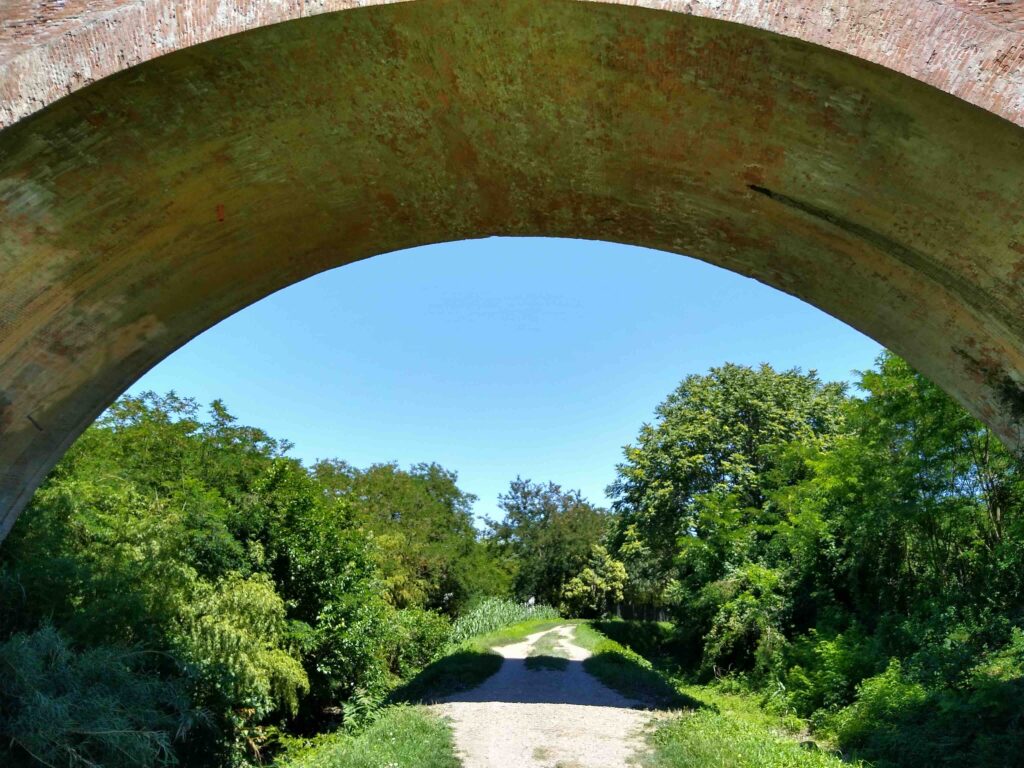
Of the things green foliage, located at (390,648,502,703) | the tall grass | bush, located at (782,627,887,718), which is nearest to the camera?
bush, located at (782,627,887,718)

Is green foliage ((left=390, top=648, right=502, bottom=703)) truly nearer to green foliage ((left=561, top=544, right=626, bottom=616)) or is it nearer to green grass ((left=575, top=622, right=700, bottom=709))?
green grass ((left=575, top=622, right=700, bottom=709))

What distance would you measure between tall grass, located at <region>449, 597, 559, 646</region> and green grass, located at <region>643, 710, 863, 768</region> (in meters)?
16.3

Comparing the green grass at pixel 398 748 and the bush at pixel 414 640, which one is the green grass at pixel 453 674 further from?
the green grass at pixel 398 748

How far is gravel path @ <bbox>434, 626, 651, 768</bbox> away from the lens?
8.76 metres

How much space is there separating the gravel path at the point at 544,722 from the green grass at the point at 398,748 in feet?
1.05

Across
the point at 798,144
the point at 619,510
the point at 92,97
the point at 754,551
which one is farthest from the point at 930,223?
the point at 619,510

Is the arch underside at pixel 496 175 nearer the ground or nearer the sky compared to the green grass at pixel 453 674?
nearer the sky

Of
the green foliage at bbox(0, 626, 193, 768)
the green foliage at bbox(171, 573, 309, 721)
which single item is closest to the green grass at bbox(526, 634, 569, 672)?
the green foliage at bbox(171, 573, 309, 721)

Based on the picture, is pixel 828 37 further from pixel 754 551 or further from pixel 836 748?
pixel 754 551

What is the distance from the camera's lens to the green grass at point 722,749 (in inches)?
296

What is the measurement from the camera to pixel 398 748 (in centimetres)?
866

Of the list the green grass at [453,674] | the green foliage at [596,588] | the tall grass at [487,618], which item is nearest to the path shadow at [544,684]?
the green grass at [453,674]

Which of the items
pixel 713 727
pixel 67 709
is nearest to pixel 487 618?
pixel 713 727

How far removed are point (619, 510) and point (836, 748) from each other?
18.2 metres
